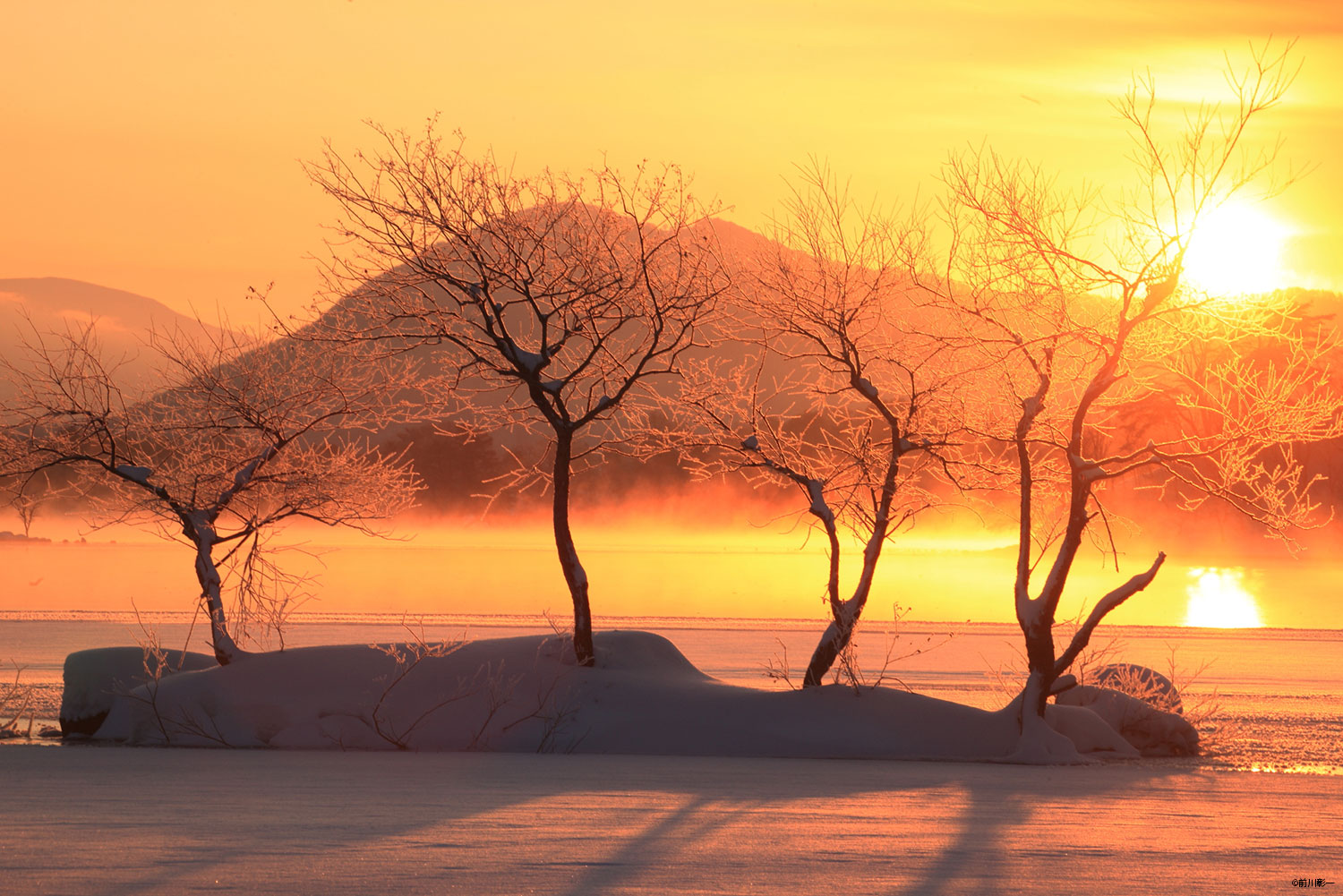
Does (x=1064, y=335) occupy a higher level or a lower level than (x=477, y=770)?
higher

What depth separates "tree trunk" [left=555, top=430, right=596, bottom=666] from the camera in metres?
16.4

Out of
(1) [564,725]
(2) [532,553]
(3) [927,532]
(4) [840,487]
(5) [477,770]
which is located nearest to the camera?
(5) [477,770]

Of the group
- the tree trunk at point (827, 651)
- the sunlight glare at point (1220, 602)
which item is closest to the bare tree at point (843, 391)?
the tree trunk at point (827, 651)

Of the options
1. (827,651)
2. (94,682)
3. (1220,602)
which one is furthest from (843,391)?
(1220,602)

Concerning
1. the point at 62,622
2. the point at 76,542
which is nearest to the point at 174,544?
the point at 76,542

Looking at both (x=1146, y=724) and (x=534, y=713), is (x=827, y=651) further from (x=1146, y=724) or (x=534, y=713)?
(x=1146, y=724)

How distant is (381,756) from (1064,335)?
8.72 metres

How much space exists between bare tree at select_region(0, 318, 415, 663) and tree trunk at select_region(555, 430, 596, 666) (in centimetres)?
217

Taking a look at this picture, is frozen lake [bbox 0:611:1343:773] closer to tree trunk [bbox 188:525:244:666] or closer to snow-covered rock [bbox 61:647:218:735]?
snow-covered rock [bbox 61:647:218:735]

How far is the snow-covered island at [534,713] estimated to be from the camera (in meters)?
15.4

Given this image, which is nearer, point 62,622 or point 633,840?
point 633,840

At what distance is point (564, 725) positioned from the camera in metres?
15.6

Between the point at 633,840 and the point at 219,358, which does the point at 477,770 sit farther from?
the point at 219,358

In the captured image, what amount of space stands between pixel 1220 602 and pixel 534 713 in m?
39.8
